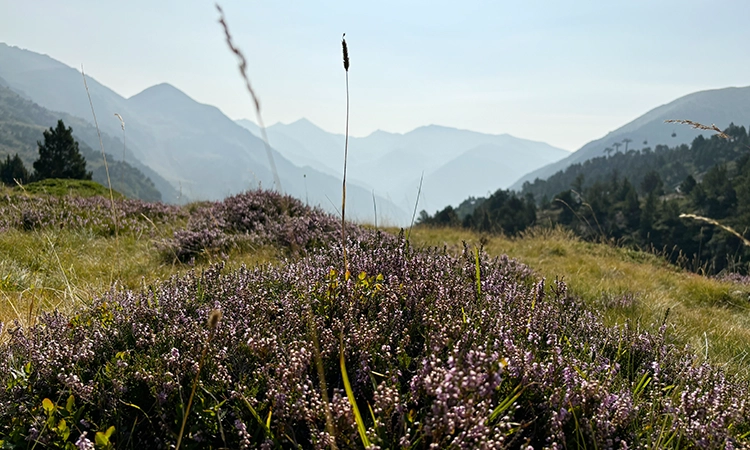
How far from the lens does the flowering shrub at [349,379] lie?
1.70 metres

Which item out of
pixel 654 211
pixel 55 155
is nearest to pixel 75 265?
pixel 55 155

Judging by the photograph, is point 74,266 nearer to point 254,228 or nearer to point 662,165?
point 254,228

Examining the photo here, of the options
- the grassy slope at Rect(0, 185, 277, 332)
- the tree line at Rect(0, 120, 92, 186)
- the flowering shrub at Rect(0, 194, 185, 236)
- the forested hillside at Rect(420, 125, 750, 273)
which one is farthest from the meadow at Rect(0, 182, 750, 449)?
the forested hillside at Rect(420, 125, 750, 273)

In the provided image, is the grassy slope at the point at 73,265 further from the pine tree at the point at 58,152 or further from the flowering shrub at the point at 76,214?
the pine tree at the point at 58,152

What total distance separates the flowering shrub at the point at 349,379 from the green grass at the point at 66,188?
11271mm

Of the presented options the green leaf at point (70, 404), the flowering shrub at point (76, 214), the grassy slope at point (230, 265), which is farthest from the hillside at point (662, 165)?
the green leaf at point (70, 404)

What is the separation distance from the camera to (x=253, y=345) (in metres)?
2.08

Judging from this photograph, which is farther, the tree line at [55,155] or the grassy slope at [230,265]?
the tree line at [55,155]

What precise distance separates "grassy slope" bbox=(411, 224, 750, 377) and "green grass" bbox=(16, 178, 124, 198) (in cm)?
950

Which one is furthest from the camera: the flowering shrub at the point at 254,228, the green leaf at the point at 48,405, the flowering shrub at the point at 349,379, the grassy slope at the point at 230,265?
the flowering shrub at the point at 254,228

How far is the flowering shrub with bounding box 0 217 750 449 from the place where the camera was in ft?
5.57

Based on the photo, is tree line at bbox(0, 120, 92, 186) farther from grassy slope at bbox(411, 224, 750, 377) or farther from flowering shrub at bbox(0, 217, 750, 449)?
flowering shrub at bbox(0, 217, 750, 449)

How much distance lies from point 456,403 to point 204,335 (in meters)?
1.40

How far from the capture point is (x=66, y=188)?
41.9ft
